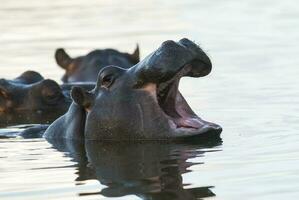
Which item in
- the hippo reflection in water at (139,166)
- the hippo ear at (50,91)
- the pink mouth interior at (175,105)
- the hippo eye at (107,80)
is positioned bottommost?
the hippo reflection in water at (139,166)

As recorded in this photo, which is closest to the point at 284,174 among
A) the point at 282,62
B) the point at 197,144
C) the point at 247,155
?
the point at 247,155

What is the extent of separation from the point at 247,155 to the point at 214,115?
8.99 ft

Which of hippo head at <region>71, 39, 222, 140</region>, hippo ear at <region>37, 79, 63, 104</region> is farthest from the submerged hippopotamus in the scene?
hippo ear at <region>37, 79, 63, 104</region>

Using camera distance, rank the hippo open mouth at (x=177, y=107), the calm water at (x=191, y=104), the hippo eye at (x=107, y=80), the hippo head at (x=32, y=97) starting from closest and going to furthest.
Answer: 1. the calm water at (x=191, y=104)
2. the hippo open mouth at (x=177, y=107)
3. the hippo eye at (x=107, y=80)
4. the hippo head at (x=32, y=97)

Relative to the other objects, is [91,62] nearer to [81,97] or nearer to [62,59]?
[62,59]

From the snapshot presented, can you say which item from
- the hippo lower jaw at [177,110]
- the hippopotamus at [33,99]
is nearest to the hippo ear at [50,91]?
the hippopotamus at [33,99]

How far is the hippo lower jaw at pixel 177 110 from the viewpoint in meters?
10.2

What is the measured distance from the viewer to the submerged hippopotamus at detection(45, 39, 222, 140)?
10.1 meters

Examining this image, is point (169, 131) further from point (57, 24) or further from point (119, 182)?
point (57, 24)

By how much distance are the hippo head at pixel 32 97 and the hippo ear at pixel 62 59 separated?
2.15m

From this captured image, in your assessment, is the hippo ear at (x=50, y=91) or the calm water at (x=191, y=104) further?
the hippo ear at (x=50, y=91)

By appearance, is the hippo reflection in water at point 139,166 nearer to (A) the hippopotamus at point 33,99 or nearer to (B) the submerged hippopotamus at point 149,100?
(B) the submerged hippopotamus at point 149,100

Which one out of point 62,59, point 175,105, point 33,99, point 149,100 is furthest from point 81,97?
point 62,59

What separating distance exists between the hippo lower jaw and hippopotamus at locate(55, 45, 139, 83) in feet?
17.7
